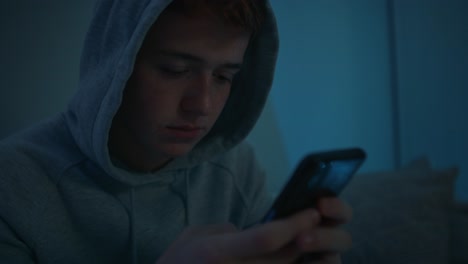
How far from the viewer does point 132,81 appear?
62cm

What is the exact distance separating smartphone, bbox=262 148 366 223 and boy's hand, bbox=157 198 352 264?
1 centimetres

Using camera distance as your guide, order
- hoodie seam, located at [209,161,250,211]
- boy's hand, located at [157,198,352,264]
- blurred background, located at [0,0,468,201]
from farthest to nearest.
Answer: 1. blurred background, located at [0,0,468,201]
2. hoodie seam, located at [209,161,250,211]
3. boy's hand, located at [157,198,352,264]

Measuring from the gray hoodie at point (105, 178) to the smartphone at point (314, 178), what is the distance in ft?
0.99

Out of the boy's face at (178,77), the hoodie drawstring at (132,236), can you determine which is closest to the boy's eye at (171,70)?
the boy's face at (178,77)

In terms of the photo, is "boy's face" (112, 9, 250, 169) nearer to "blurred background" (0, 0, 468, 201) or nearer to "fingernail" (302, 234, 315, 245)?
"fingernail" (302, 234, 315, 245)

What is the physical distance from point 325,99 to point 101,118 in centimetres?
93

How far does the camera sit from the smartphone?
1.24 ft

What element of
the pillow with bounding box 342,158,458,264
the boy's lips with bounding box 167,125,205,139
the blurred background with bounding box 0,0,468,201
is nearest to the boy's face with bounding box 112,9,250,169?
the boy's lips with bounding box 167,125,205,139

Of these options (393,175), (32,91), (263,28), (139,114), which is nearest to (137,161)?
(139,114)

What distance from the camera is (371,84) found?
4.64 feet

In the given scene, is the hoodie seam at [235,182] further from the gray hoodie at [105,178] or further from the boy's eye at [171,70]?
the boy's eye at [171,70]

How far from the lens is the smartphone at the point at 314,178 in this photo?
1.24 ft

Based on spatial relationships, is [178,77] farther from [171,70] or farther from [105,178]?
[105,178]

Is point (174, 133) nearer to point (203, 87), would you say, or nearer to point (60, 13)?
point (203, 87)
